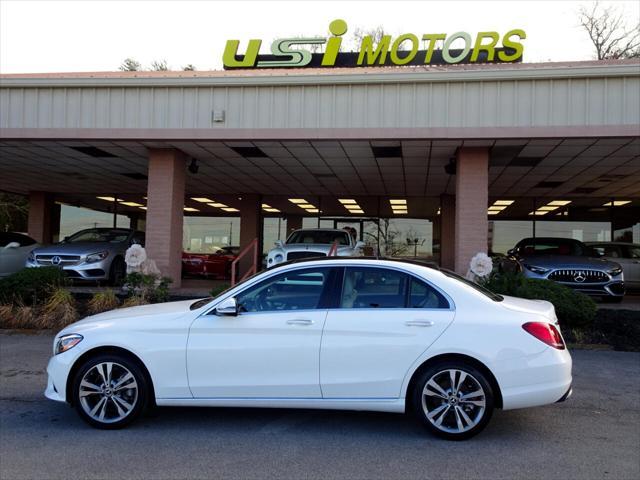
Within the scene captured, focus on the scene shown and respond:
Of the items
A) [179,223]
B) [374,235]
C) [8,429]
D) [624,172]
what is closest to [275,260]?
[179,223]

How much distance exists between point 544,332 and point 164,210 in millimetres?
10085

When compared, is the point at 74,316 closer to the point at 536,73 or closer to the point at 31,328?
the point at 31,328

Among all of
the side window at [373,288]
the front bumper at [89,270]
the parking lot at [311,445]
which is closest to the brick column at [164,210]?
the front bumper at [89,270]

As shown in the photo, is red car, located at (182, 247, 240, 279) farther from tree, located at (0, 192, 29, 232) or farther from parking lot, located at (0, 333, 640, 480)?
tree, located at (0, 192, 29, 232)

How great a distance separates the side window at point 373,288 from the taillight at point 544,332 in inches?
41.6

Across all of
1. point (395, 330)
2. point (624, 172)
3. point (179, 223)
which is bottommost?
point (395, 330)

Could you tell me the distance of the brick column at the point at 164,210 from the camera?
12953mm

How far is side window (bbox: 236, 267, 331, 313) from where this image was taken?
4945 mm

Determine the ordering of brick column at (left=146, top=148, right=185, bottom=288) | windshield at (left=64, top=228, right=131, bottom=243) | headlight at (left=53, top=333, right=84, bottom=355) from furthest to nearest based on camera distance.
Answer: windshield at (left=64, top=228, right=131, bottom=243), brick column at (left=146, top=148, right=185, bottom=288), headlight at (left=53, top=333, right=84, bottom=355)

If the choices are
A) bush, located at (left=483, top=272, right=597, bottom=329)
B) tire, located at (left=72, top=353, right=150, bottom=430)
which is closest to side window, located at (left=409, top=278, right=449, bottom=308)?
tire, located at (left=72, top=353, right=150, bottom=430)

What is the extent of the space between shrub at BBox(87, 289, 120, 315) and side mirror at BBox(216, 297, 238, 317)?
6.42m

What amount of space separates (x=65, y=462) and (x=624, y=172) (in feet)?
49.8

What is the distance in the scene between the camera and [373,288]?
195 inches

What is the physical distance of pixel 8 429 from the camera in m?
4.93
